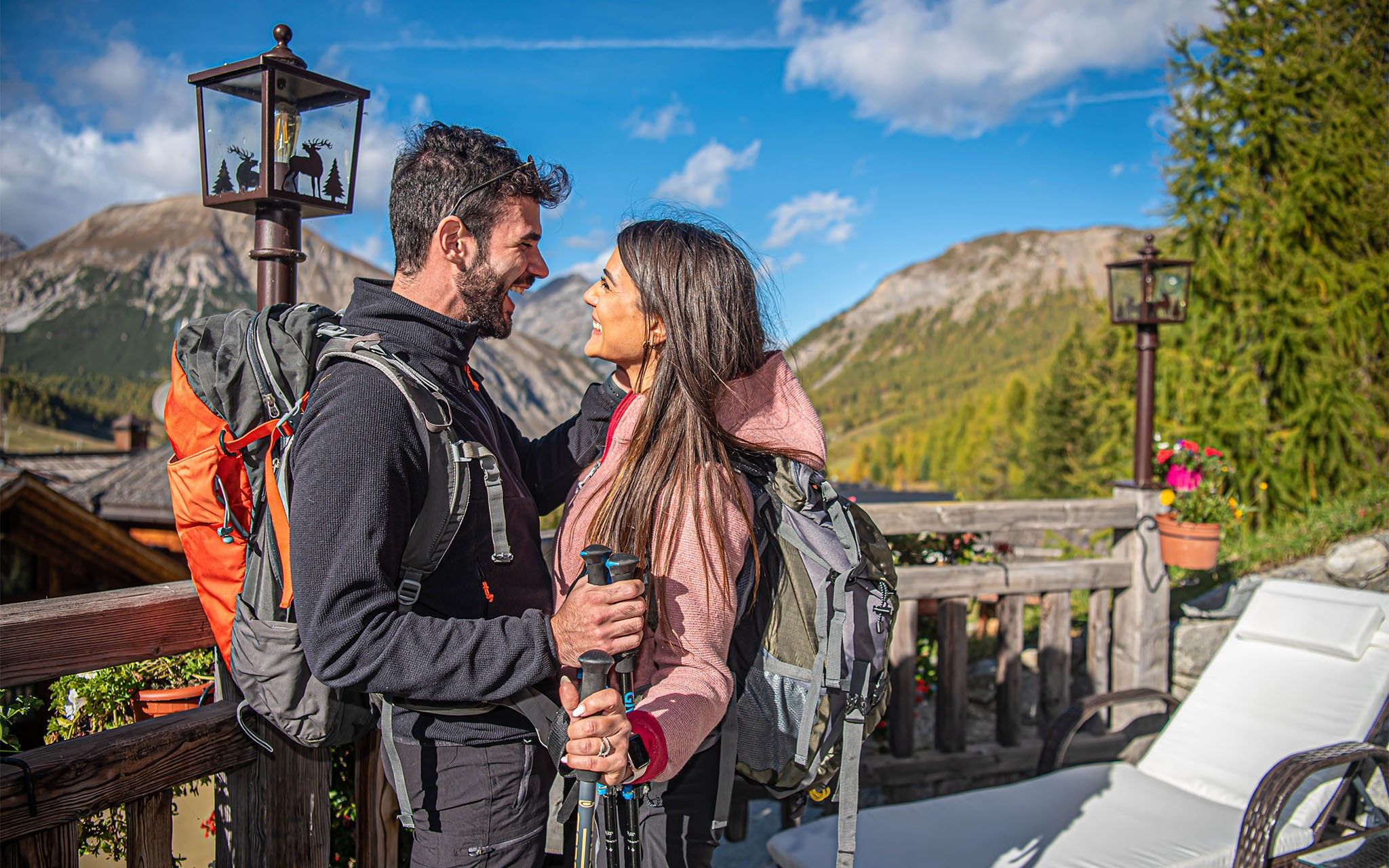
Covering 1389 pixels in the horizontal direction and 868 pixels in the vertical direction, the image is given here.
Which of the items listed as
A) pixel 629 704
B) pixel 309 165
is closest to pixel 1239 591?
pixel 629 704

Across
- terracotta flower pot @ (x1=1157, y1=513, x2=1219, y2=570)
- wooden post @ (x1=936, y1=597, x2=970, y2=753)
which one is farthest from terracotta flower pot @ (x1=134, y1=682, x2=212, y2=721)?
terracotta flower pot @ (x1=1157, y1=513, x2=1219, y2=570)

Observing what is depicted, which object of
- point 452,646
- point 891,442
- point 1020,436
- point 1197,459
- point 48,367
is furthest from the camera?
point 48,367

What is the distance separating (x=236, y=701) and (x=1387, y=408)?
1056cm

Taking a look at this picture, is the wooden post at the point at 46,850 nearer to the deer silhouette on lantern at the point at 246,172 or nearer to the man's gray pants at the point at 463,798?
the man's gray pants at the point at 463,798

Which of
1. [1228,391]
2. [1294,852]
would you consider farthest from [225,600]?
→ [1228,391]

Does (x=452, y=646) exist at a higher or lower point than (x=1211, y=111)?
lower

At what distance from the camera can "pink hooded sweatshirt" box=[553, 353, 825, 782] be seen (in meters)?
1.52

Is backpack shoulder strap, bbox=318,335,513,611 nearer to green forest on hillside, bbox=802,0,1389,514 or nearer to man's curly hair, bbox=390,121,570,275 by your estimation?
man's curly hair, bbox=390,121,570,275

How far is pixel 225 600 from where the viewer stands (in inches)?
66.6

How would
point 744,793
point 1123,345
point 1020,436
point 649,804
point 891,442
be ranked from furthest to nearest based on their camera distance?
point 891,442 < point 1020,436 < point 1123,345 < point 744,793 < point 649,804

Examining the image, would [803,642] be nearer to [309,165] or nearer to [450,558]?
[450,558]

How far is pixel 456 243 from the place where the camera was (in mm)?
1863

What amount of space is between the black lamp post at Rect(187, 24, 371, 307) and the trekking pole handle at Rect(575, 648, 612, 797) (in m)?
1.47

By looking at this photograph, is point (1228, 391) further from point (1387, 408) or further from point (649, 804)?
point (649, 804)
